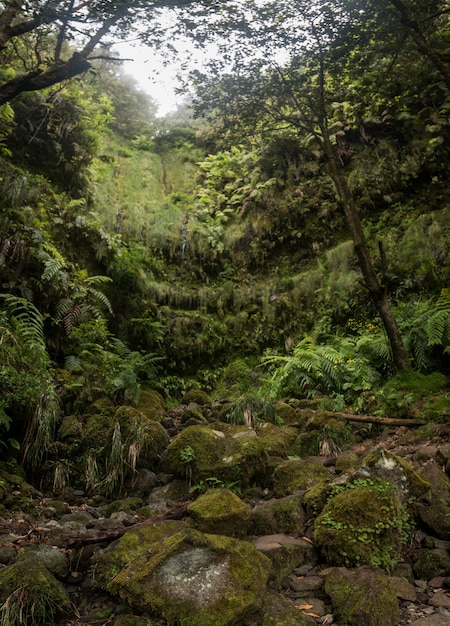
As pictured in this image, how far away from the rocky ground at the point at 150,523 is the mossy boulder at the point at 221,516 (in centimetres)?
8

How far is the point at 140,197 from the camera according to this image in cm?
1317

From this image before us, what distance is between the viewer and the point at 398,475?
9.97 ft

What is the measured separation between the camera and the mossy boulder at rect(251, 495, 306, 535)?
10.1ft

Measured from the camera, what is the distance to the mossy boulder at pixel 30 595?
7.11 feet

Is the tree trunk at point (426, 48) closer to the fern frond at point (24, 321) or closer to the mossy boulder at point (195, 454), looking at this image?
the mossy boulder at point (195, 454)

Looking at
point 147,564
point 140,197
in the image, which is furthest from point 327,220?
point 147,564

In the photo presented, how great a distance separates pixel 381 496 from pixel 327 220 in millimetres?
9234

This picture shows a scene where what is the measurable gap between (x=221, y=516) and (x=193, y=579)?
2.52ft

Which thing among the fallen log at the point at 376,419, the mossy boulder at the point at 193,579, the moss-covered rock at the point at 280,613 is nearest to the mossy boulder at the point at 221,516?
the mossy boulder at the point at 193,579

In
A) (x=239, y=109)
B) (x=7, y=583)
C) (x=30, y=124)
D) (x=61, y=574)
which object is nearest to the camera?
(x=7, y=583)

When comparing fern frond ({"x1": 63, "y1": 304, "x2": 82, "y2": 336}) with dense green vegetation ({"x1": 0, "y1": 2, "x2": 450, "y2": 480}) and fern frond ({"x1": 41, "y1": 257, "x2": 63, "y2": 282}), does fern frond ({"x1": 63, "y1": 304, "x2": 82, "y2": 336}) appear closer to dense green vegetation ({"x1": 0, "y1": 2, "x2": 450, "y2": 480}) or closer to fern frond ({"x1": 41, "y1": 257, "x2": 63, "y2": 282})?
dense green vegetation ({"x1": 0, "y1": 2, "x2": 450, "y2": 480})

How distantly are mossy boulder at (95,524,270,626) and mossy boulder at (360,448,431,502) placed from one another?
1.13 metres

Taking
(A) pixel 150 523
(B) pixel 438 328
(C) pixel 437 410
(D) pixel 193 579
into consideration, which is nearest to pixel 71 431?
(A) pixel 150 523

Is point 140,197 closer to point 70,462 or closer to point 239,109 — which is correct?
point 239,109
